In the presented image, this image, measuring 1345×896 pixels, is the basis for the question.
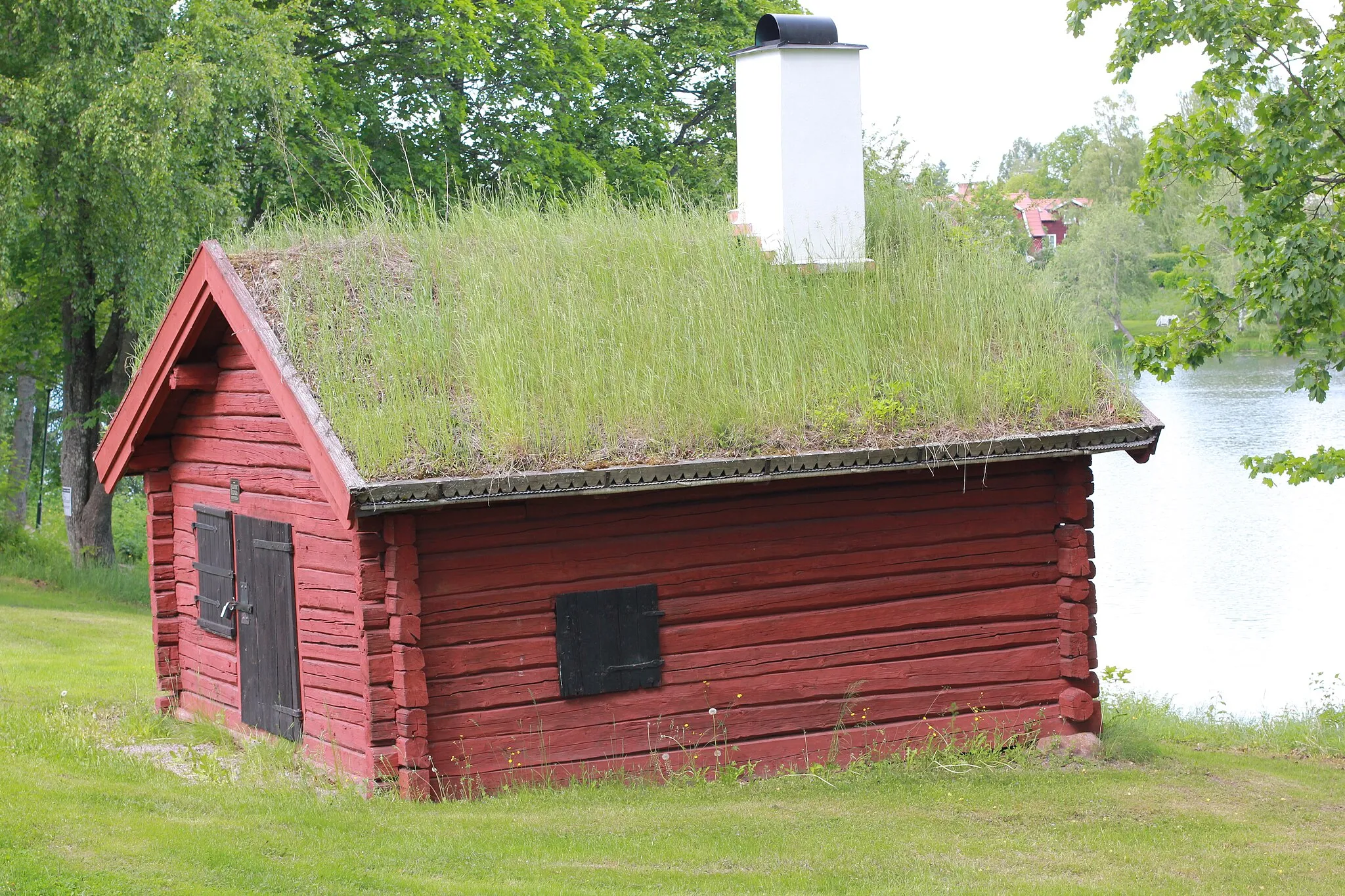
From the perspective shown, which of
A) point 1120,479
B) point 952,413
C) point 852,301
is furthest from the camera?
point 1120,479

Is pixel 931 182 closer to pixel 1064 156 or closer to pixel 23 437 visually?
pixel 23 437

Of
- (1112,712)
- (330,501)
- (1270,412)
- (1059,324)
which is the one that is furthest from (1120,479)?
(330,501)

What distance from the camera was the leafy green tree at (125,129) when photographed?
52.3 ft

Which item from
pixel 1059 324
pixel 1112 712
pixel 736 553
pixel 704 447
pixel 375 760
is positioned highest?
pixel 1059 324

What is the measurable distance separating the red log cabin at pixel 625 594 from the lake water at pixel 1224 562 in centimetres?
733

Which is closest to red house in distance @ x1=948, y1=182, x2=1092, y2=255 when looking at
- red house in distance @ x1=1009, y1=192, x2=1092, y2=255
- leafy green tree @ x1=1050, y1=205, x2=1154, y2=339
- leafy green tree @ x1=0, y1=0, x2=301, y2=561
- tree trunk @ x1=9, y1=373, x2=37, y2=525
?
red house in distance @ x1=1009, y1=192, x2=1092, y2=255

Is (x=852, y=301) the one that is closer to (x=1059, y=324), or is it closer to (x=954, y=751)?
(x=1059, y=324)

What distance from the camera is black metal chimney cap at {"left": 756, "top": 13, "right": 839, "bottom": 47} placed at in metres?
9.99

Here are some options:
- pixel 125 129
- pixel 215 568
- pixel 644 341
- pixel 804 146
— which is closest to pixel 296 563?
pixel 215 568

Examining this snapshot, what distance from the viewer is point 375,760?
7.78 m

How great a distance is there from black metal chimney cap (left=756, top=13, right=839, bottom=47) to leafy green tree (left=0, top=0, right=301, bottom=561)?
357 inches

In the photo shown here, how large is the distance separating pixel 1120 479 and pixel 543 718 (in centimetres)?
2353

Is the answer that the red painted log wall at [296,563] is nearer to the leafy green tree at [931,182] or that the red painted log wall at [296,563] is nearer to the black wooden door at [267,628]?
the black wooden door at [267,628]

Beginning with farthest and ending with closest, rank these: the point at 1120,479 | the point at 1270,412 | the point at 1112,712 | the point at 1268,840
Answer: the point at 1270,412 < the point at 1120,479 < the point at 1112,712 < the point at 1268,840
